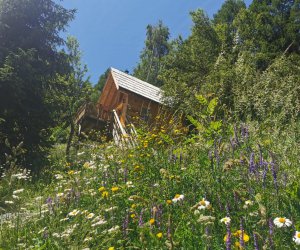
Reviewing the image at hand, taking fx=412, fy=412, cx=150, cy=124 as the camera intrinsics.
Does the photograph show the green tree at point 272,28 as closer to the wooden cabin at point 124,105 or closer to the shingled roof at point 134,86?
the shingled roof at point 134,86

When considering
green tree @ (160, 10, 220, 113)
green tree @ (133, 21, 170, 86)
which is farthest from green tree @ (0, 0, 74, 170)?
green tree @ (133, 21, 170, 86)

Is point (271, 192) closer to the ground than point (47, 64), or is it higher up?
closer to the ground

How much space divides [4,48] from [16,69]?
895mm

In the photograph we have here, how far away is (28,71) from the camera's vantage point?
1251cm

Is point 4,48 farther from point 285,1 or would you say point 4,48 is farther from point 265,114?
point 285,1

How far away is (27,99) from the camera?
13023mm

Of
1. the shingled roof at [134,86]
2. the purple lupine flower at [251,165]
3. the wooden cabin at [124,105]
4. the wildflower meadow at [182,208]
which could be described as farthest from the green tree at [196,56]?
the purple lupine flower at [251,165]

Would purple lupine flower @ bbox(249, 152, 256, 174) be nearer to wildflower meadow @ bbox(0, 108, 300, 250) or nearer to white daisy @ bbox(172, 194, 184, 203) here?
wildflower meadow @ bbox(0, 108, 300, 250)

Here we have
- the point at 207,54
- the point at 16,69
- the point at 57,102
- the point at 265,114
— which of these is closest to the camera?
the point at 265,114

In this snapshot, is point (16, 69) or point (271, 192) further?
point (16, 69)

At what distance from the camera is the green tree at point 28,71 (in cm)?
1243

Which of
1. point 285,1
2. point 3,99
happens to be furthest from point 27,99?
point 285,1

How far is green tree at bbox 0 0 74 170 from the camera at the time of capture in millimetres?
12430

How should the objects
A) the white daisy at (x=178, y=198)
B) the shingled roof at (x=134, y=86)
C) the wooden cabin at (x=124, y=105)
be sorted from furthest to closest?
1. the shingled roof at (x=134, y=86)
2. the wooden cabin at (x=124, y=105)
3. the white daisy at (x=178, y=198)
